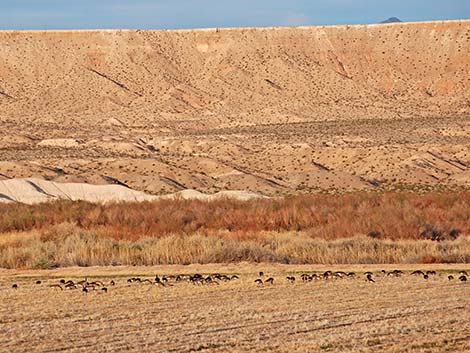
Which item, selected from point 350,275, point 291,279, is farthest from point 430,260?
point 291,279

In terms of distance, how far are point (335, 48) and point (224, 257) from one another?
95026 mm

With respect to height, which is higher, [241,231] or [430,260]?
[241,231]


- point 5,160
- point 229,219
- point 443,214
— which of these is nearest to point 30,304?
point 229,219

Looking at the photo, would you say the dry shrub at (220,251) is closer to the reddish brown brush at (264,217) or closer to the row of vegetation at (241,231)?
the row of vegetation at (241,231)

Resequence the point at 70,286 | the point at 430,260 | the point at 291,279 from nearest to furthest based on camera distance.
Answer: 1. the point at 70,286
2. the point at 291,279
3. the point at 430,260

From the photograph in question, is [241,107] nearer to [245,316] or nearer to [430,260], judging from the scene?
[430,260]

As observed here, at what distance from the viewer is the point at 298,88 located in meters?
107

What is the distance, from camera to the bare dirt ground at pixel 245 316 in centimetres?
1200

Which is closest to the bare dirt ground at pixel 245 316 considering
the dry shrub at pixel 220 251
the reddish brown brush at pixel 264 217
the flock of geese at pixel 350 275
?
the flock of geese at pixel 350 275

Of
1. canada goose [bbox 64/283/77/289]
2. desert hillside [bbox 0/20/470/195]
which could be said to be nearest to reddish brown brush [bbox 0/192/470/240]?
canada goose [bbox 64/283/77/289]

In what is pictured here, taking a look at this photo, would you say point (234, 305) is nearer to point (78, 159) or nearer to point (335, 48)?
point (78, 159)

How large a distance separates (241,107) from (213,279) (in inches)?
3247

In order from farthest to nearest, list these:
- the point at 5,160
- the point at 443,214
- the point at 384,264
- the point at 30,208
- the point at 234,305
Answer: the point at 5,160
the point at 30,208
the point at 443,214
the point at 384,264
the point at 234,305

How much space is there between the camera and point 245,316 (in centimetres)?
1417
